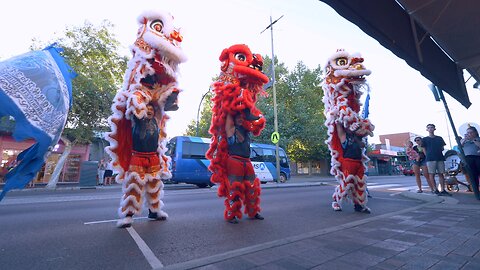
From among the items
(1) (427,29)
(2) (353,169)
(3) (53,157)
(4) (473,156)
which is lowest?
(2) (353,169)

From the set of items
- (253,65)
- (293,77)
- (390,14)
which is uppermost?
(293,77)

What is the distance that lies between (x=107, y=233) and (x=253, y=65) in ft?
11.6

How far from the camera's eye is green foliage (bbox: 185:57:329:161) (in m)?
25.5

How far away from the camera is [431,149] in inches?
290

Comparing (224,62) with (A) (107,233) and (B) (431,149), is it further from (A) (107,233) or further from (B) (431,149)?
(B) (431,149)

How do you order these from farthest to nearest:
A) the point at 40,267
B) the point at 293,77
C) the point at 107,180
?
the point at 293,77 < the point at 107,180 < the point at 40,267

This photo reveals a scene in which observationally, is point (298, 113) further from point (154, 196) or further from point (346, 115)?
point (154, 196)

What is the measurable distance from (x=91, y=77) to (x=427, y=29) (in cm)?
1688

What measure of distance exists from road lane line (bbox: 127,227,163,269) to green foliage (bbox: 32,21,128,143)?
1422 centimetres

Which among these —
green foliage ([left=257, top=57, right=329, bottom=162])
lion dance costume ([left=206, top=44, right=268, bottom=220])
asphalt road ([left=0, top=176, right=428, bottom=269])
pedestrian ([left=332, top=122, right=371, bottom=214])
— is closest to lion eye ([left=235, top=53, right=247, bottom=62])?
lion dance costume ([left=206, top=44, right=268, bottom=220])

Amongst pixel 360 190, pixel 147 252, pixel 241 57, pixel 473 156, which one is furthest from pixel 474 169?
pixel 147 252

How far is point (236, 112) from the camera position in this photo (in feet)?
14.3

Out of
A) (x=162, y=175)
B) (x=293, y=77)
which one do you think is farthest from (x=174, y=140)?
(x=293, y=77)

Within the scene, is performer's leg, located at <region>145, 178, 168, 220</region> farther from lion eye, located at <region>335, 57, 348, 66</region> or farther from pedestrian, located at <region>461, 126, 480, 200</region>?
pedestrian, located at <region>461, 126, 480, 200</region>
